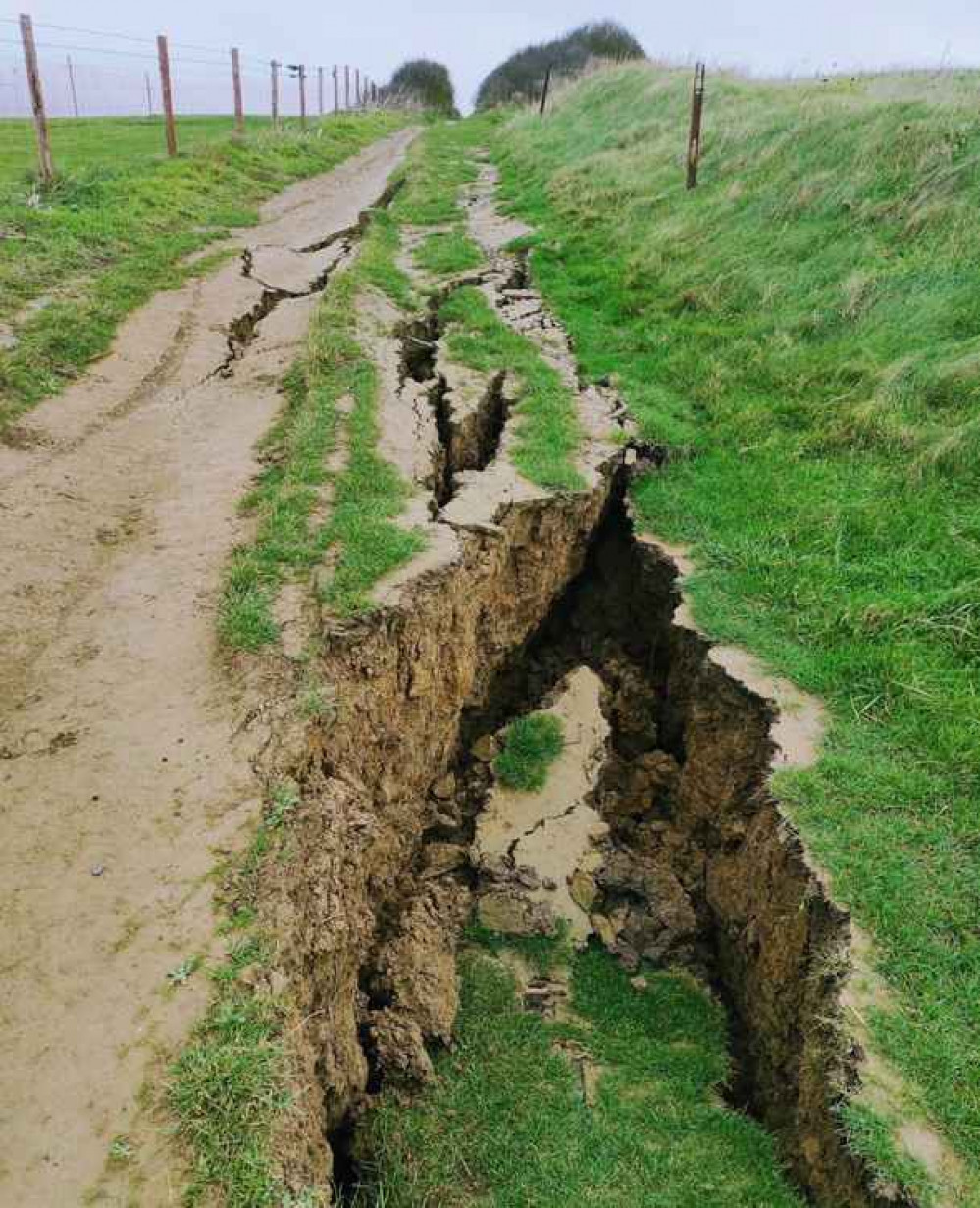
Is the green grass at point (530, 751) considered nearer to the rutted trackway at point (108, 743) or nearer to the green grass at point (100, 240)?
the rutted trackway at point (108, 743)

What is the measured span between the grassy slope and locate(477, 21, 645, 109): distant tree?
34.0 meters

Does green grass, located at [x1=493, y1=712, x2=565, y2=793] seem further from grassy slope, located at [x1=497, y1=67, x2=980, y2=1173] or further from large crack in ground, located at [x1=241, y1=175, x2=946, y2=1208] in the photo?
grassy slope, located at [x1=497, y1=67, x2=980, y2=1173]

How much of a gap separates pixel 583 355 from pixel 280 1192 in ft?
28.8

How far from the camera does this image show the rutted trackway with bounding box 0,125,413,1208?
308 centimetres

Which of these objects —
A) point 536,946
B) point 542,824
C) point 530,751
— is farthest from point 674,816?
point 536,946

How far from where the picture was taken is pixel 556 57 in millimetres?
47156

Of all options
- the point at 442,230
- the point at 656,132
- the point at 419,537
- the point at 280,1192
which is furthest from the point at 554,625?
the point at 656,132

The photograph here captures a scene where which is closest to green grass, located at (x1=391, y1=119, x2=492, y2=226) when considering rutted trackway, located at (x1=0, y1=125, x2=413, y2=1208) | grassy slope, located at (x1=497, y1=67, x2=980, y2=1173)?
grassy slope, located at (x1=497, y1=67, x2=980, y2=1173)

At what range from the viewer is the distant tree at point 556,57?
44.4 m

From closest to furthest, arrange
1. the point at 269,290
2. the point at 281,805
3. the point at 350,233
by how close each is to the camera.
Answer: the point at 281,805, the point at 269,290, the point at 350,233

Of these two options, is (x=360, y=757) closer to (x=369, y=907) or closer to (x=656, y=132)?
(x=369, y=907)

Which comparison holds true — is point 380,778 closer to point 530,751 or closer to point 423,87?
point 530,751

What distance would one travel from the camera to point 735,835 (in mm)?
5191

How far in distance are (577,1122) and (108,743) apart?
2928 mm
